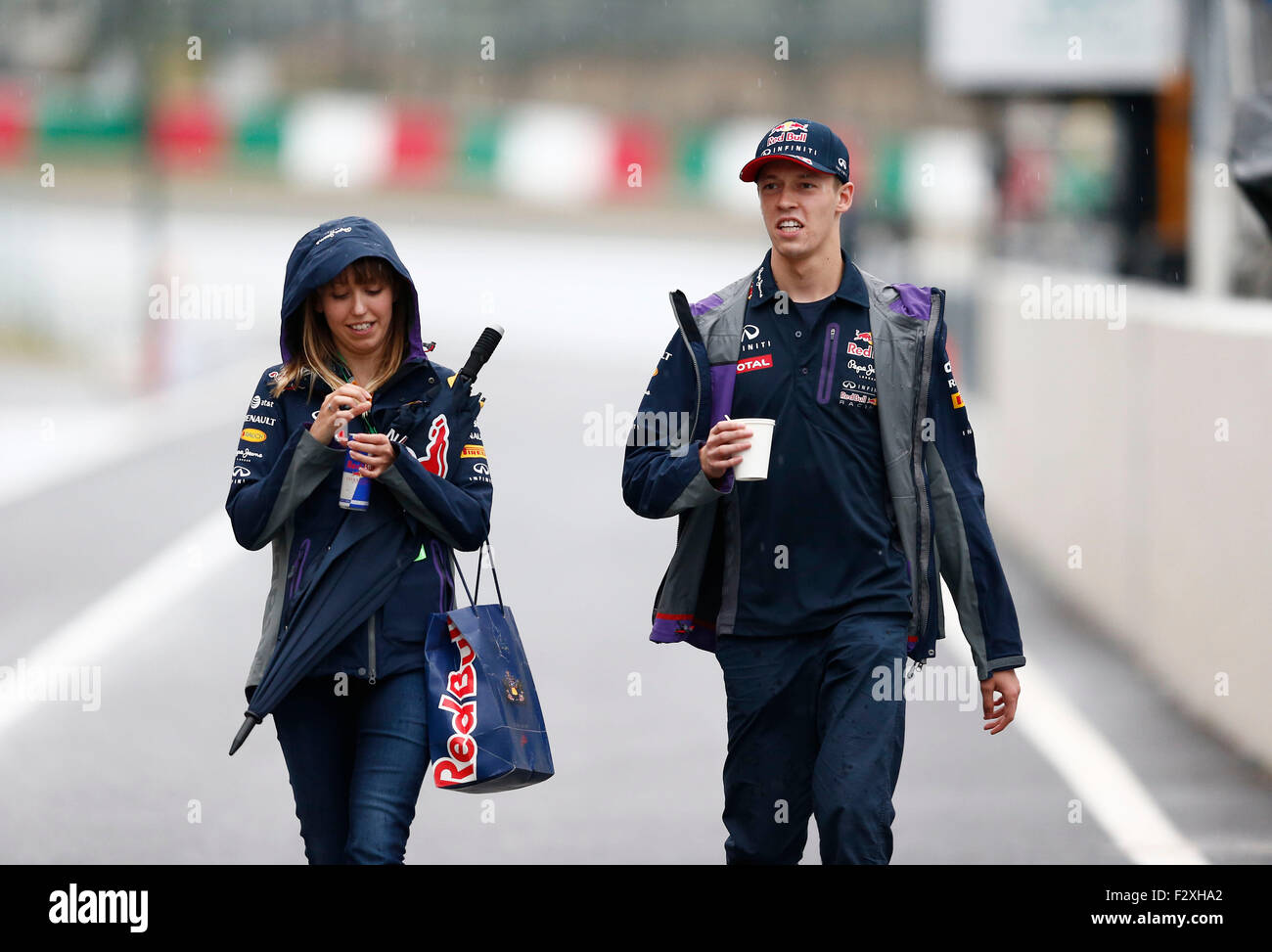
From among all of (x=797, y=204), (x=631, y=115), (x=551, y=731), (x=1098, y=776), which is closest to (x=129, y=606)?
(x=551, y=731)

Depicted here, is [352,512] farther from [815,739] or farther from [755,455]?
[815,739]

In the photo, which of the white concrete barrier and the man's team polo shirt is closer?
the man's team polo shirt

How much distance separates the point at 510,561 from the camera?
13961 millimetres

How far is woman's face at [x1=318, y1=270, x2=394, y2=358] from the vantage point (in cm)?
502

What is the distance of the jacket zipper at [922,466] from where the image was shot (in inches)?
205

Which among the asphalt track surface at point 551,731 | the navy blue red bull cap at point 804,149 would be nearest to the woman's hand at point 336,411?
the navy blue red bull cap at point 804,149

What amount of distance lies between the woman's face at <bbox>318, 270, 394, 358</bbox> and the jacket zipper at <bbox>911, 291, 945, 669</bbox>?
1.26m

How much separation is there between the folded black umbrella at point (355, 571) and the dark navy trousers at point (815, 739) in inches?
32.0

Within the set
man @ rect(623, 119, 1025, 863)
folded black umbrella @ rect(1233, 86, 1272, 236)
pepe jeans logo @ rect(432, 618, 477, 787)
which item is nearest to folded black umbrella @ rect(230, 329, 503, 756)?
pepe jeans logo @ rect(432, 618, 477, 787)

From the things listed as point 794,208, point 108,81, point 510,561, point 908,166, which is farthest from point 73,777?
point 108,81

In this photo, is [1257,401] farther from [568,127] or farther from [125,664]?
[568,127]

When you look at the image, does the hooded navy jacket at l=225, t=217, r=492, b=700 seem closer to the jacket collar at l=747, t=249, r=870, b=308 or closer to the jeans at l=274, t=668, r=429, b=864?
the jeans at l=274, t=668, r=429, b=864

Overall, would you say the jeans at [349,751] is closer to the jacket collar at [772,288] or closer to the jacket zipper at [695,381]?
the jacket zipper at [695,381]
